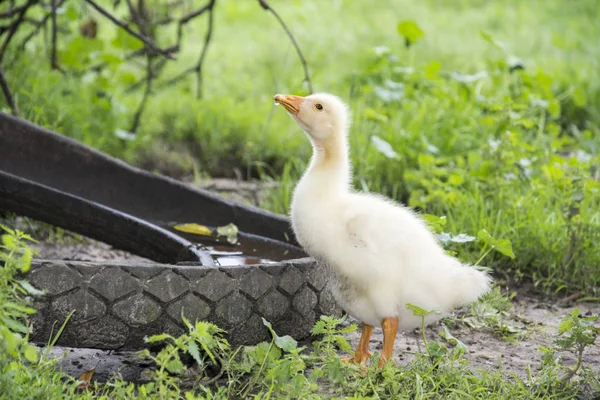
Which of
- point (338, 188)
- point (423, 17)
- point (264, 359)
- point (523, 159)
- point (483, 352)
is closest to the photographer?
point (264, 359)

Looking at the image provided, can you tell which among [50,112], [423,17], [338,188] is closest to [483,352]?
[338,188]

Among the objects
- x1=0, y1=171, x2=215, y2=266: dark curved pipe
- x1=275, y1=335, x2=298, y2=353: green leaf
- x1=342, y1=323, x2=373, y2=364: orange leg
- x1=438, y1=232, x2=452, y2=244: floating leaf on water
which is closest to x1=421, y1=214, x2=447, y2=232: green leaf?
x1=438, y1=232, x2=452, y2=244: floating leaf on water

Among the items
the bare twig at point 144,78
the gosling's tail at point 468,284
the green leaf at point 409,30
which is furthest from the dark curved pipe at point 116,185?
the green leaf at point 409,30

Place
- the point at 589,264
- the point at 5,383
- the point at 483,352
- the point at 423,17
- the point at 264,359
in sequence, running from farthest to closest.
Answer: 1. the point at 423,17
2. the point at 589,264
3. the point at 483,352
4. the point at 264,359
5. the point at 5,383

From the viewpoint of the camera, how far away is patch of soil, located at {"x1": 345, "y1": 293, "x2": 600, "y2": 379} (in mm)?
3498

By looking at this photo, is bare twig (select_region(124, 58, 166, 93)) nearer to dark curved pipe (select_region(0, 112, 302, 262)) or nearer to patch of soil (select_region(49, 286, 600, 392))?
dark curved pipe (select_region(0, 112, 302, 262))

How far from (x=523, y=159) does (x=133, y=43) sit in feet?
8.27

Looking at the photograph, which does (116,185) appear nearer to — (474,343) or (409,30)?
(474,343)

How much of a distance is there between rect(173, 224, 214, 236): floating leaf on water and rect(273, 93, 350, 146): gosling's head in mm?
1078

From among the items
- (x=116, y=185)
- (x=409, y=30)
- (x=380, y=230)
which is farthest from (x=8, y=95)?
(x=380, y=230)

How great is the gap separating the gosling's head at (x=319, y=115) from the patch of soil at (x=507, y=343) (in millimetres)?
806

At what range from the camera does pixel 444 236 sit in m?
3.72

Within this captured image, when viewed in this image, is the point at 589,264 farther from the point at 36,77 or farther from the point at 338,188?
the point at 36,77

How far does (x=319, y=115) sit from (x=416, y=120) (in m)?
2.62
